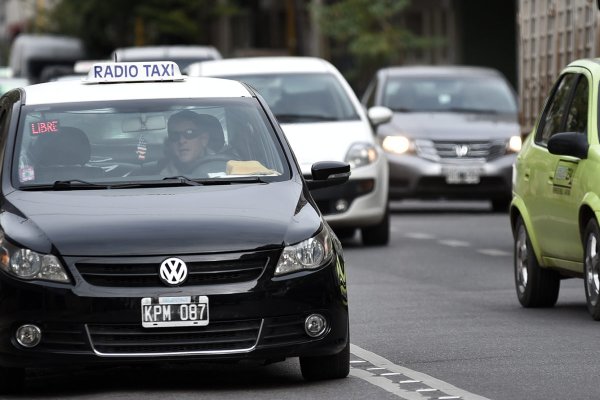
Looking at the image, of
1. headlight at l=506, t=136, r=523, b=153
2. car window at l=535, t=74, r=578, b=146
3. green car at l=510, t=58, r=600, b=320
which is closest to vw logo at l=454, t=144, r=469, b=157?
headlight at l=506, t=136, r=523, b=153

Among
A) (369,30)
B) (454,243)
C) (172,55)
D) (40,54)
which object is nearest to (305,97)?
(454,243)

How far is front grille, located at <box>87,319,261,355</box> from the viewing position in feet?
28.5

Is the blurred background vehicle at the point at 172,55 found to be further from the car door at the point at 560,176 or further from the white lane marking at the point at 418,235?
the car door at the point at 560,176

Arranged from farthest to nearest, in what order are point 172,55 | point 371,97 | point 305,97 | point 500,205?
point 172,55 → point 371,97 → point 500,205 → point 305,97

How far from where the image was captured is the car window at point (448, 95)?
80.5ft

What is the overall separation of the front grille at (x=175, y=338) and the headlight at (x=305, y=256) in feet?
0.91

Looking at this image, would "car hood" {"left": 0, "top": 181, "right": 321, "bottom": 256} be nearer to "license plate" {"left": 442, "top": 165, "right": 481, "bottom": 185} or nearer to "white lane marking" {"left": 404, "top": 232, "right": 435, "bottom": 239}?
"white lane marking" {"left": 404, "top": 232, "right": 435, "bottom": 239}

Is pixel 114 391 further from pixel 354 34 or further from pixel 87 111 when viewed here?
pixel 354 34

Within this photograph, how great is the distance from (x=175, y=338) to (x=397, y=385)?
107cm

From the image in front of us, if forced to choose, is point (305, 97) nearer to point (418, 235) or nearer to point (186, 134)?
point (418, 235)

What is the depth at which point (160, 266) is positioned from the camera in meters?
8.68

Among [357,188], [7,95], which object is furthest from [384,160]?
[7,95]

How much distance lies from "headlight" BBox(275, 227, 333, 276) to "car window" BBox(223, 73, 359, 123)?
9.79 meters

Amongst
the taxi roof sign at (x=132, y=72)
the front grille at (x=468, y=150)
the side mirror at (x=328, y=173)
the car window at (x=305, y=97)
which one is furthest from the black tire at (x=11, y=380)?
the front grille at (x=468, y=150)
